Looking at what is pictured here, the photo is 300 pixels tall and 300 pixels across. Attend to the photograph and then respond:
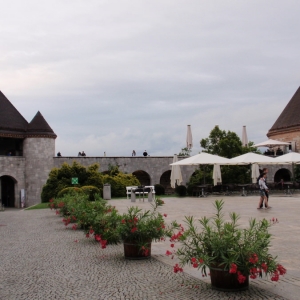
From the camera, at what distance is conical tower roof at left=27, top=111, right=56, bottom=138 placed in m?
41.6

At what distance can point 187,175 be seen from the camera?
43688 millimetres

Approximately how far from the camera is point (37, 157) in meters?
41.1

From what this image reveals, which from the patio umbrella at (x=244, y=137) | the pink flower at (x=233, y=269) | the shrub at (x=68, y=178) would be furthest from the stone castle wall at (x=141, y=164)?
the pink flower at (x=233, y=269)

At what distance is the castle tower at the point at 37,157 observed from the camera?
40969 mm

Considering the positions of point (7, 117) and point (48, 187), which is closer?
point (48, 187)

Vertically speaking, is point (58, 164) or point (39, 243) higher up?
point (58, 164)

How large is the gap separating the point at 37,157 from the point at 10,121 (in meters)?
4.56

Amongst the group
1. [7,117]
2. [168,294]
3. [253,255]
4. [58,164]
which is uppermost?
[7,117]

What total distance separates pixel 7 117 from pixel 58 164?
6.70m

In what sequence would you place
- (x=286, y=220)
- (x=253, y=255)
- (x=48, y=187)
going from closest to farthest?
1. (x=253, y=255)
2. (x=286, y=220)
3. (x=48, y=187)

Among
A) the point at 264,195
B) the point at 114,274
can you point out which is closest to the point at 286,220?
the point at 264,195

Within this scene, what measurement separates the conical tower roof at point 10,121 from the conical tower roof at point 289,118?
85.4 ft

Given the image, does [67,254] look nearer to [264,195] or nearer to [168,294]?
[168,294]

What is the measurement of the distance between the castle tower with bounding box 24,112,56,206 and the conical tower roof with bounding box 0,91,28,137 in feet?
3.01
